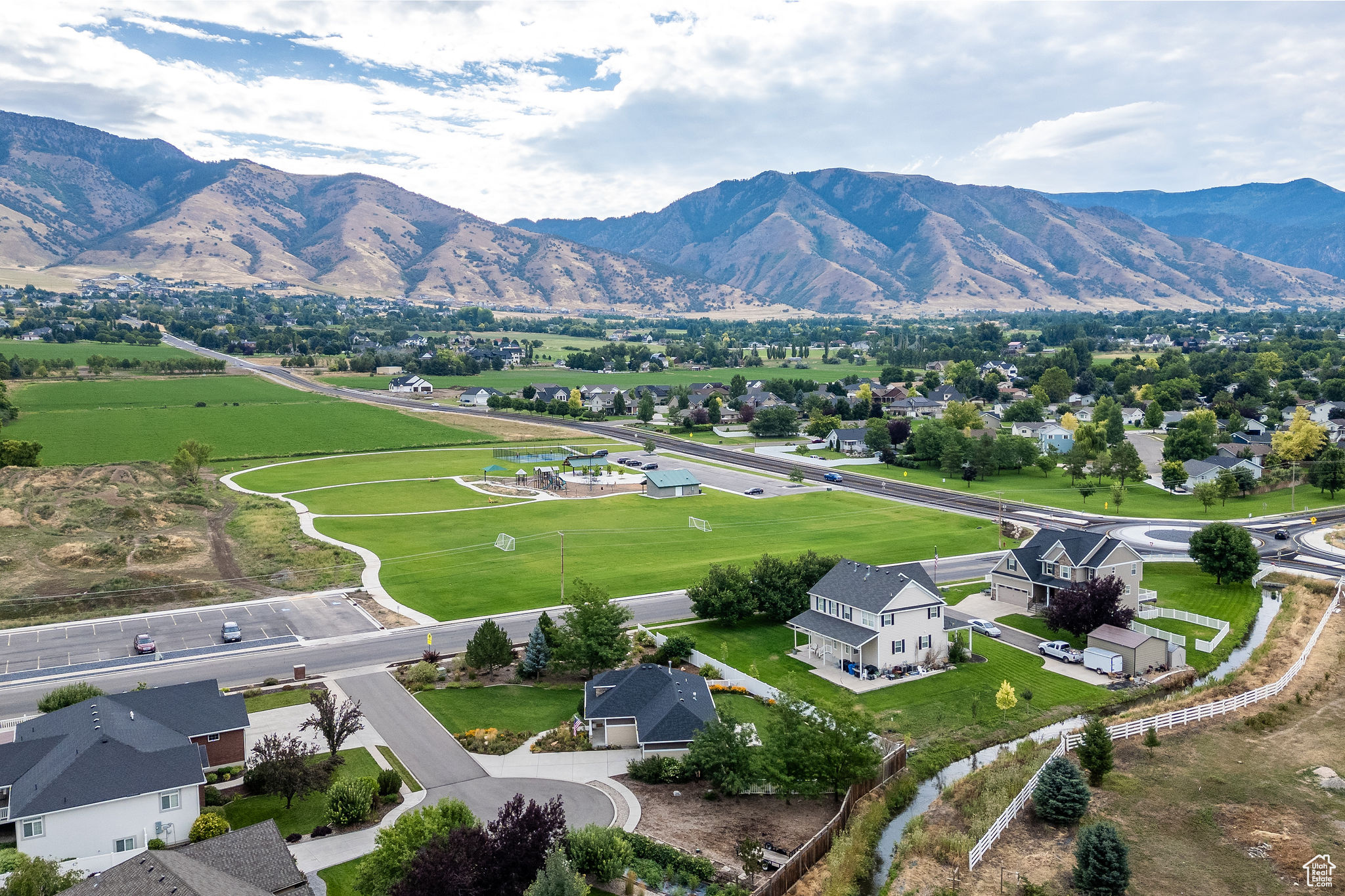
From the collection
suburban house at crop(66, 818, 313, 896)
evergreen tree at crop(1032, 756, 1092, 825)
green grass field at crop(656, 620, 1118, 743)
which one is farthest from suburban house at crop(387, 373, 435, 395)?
evergreen tree at crop(1032, 756, 1092, 825)

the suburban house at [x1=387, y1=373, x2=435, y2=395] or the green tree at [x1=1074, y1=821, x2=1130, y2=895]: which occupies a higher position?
the suburban house at [x1=387, y1=373, x2=435, y2=395]

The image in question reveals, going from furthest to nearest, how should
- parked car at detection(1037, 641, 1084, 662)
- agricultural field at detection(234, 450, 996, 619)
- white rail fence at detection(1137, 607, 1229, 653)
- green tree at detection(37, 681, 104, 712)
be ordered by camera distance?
agricultural field at detection(234, 450, 996, 619)
white rail fence at detection(1137, 607, 1229, 653)
parked car at detection(1037, 641, 1084, 662)
green tree at detection(37, 681, 104, 712)

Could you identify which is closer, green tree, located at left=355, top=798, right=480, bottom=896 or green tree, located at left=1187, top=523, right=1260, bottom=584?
green tree, located at left=355, top=798, right=480, bottom=896

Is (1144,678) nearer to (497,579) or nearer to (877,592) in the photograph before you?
(877,592)

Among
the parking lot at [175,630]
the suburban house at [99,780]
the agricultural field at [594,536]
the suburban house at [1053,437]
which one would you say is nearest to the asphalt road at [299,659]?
the parking lot at [175,630]

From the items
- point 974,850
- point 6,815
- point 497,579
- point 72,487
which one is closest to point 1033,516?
point 497,579

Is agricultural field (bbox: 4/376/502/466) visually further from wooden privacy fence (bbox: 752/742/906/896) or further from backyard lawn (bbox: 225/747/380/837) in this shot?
wooden privacy fence (bbox: 752/742/906/896)

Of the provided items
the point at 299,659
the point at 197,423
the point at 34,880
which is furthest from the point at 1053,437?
the point at 197,423
